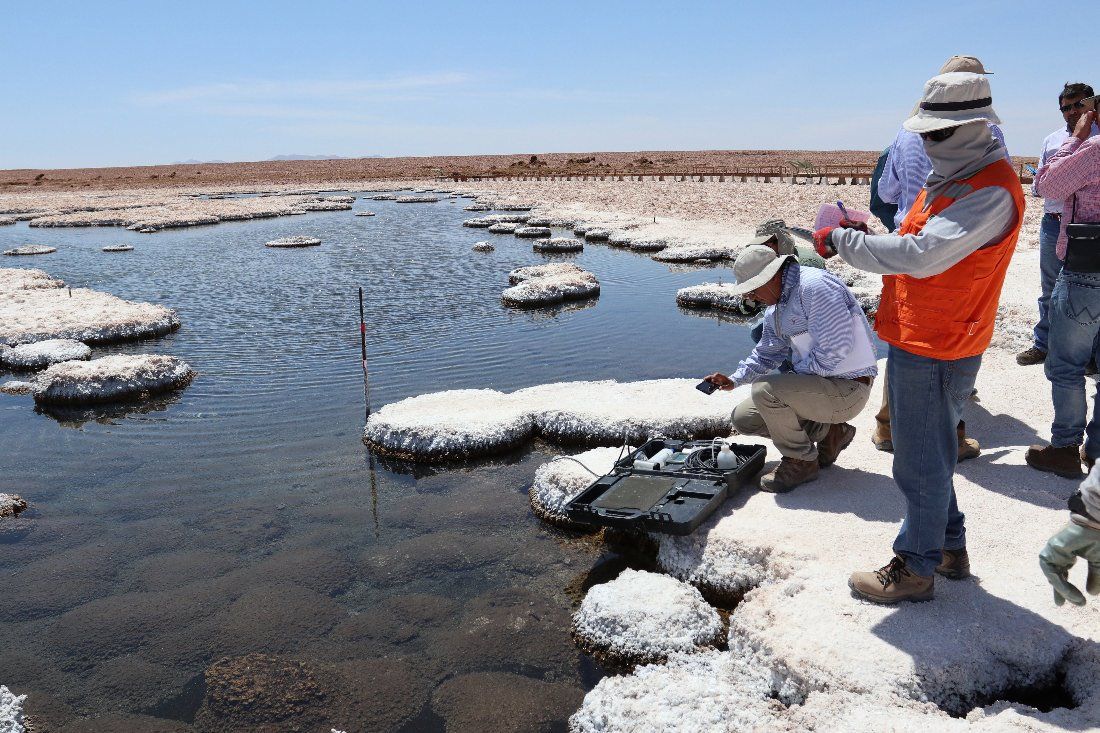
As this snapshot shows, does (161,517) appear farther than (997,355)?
No

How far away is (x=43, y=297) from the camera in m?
15.8

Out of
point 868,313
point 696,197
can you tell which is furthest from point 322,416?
point 696,197

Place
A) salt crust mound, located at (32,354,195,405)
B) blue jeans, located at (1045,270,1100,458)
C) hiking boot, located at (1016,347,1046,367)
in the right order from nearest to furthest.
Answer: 1. blue jeans, located at (1045,270,1100,458)
2. hiking boot, located at (1016,347,1046,367)
3. salt crust mound, located at (32,354,195,405)

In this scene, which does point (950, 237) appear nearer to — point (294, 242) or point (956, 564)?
point (956, 564)

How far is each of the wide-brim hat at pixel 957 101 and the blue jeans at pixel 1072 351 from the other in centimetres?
254

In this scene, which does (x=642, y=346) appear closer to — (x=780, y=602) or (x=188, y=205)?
(x=780, y=602)

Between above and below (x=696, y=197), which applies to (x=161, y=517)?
below

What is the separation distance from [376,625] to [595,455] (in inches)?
A: 97.1

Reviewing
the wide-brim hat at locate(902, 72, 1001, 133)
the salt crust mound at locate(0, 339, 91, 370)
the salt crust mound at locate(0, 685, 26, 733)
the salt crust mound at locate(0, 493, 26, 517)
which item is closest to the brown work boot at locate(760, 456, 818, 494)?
the wide-brim hat at locate(902, 72, 1001, 133)

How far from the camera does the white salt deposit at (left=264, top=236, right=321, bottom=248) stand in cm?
2591

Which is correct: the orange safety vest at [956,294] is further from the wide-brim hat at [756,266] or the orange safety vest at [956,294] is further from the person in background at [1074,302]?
the person in background at [1074,302]

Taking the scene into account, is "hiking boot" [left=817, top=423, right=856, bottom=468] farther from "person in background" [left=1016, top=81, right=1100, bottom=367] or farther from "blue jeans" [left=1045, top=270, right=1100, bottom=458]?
"person in background" [left=1016, top=81, right=1100, bottom=367]

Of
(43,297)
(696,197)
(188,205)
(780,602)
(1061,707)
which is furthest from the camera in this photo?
(188,205)

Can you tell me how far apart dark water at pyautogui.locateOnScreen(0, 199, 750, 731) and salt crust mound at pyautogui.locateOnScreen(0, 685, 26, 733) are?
0.41ft
